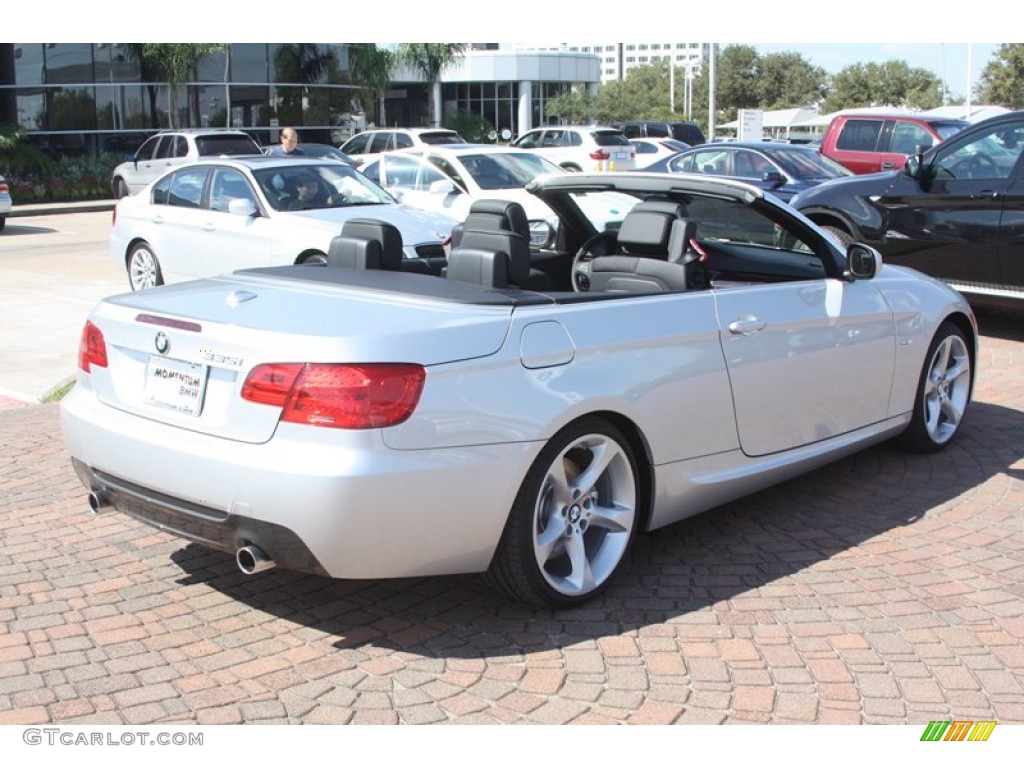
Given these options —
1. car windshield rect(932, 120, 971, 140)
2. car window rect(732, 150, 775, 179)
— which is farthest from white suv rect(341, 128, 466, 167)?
car windshield rect(932, 120, 971, 140)

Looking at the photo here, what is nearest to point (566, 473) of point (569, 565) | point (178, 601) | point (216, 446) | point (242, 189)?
point (569, 565)

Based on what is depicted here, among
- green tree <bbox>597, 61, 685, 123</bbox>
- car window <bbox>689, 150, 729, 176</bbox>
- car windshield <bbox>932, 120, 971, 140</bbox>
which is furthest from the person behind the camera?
green tree <bbox>597, 61, 685, 123</bbox>

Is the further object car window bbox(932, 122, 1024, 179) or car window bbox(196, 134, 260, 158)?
car window bbox(196, 134, 260, 158)

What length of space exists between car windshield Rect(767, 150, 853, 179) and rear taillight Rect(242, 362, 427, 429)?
12.8 meters

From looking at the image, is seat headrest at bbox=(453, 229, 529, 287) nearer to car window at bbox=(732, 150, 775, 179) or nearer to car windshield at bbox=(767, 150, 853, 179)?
car windshield at bbox=(767, 150, 853, 179)

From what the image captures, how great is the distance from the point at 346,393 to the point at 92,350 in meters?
1.40

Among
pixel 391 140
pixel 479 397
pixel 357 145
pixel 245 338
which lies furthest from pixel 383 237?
pixel 357 145

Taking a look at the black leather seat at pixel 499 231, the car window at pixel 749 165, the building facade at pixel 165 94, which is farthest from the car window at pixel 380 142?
the black leather seat at pixel 499 231

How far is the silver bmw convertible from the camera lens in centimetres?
390

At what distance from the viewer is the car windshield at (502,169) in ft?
47.2

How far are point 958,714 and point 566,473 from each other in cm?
159

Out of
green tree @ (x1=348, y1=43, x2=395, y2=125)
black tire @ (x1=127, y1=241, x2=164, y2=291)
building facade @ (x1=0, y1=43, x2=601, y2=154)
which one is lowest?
black tire @ (x1=127, y1=241, x2=164, y2=291)

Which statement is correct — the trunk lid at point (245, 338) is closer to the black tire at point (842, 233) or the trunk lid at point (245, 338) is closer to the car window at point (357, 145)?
the black tire at point (842, 233)

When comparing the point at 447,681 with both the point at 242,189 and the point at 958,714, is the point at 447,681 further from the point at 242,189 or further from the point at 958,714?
the point at 242,189
